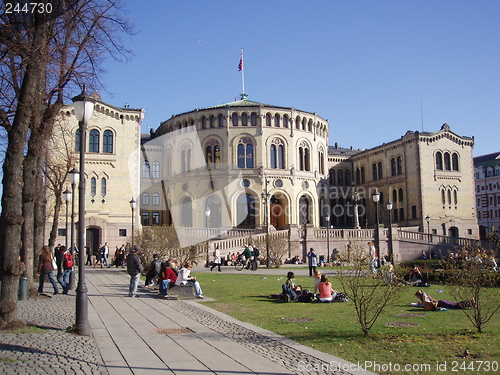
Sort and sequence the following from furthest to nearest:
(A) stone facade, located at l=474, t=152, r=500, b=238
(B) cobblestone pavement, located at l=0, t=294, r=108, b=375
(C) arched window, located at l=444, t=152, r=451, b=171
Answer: (A) stone facade, located at l=474, t=152, r=500, b=238 → (C) arched window, located at l=444, t=152, r=451, b=171 → (B) cobblestone pavement, located at l=0, t=294, r=108, b=375

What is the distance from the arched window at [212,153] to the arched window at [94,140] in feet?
46.8

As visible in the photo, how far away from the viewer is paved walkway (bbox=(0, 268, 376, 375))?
7941 millimetres

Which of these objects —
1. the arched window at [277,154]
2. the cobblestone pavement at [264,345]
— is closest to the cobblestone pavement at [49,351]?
the cobblestone pavement at [264,345]

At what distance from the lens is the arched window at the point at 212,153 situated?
59938 millimetres

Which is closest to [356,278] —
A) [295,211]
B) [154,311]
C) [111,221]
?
[154,311]

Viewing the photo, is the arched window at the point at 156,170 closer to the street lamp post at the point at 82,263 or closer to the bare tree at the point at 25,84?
the bare tree at the point at 25,84

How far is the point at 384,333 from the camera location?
10648 millimetres

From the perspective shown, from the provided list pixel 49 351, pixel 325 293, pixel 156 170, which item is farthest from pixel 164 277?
pixel 156 170

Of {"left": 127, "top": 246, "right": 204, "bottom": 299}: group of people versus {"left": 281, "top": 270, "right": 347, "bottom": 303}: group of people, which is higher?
{"left": 127, "top": 246, "right": 204, "bottom": 299}: group of people

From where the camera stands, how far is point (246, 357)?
8.66 meters

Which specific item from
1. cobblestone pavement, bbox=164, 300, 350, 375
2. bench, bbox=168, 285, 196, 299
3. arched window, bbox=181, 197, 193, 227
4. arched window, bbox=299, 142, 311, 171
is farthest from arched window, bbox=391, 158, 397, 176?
cobblestone pavement, bbox=164, 300, 350, 375

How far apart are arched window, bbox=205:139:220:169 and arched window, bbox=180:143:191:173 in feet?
8.30

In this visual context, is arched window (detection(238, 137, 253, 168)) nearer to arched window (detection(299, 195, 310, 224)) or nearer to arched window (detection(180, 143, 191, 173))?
arched window (detection(180, 143, 191, 173))

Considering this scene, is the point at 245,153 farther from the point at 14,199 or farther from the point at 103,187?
the point at 14,199
